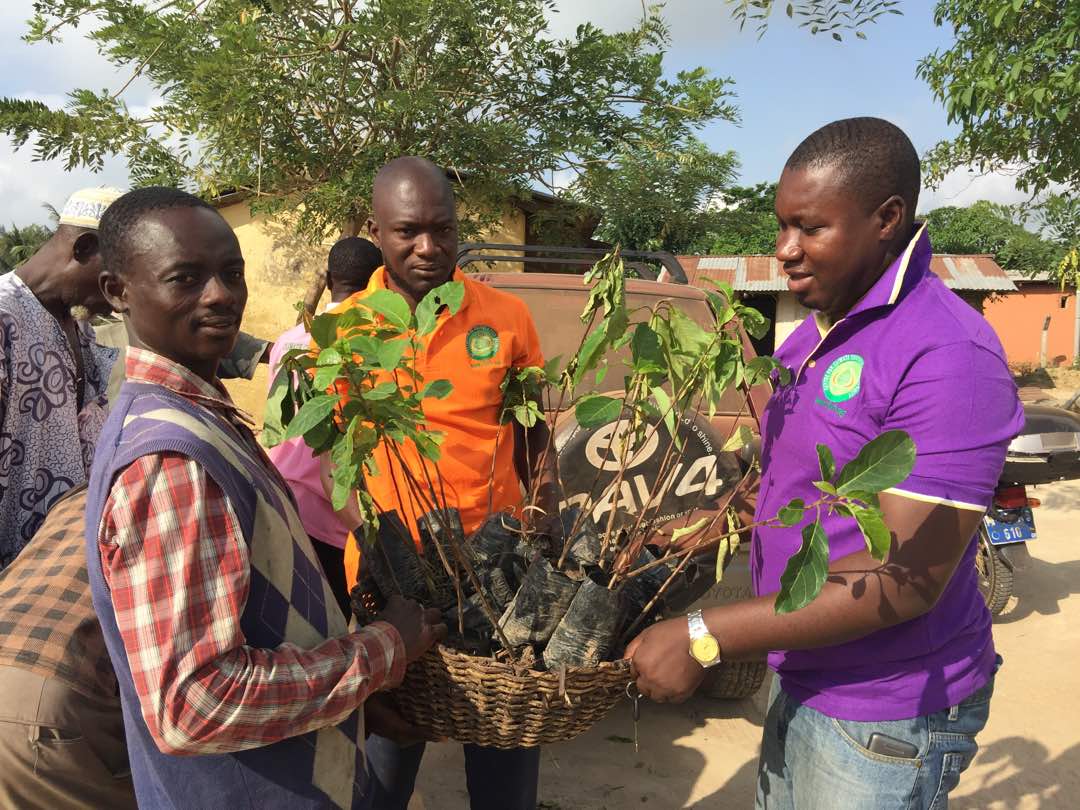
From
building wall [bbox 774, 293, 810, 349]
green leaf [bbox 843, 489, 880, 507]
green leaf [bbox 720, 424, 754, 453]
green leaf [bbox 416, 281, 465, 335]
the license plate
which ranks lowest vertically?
the license plate

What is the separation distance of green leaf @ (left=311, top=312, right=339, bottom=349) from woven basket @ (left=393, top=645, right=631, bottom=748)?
555mm

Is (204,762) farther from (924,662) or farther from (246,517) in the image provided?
(924,662)

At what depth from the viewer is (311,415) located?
1.20 meters

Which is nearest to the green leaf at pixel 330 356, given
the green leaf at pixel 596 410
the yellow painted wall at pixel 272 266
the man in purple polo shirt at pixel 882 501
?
the green leaf at pixel 596 410

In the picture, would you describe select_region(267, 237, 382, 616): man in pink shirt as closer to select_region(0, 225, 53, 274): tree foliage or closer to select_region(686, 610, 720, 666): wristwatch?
select_region(686, 610, 720, 666): wristwatch

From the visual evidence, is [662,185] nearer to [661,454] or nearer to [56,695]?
[661,454]

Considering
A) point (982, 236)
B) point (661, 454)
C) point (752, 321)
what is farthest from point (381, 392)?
point (982, 236)

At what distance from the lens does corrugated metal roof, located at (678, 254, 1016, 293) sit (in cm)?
1647

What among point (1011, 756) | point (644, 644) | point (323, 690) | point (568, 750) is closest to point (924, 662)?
point (644, 644)

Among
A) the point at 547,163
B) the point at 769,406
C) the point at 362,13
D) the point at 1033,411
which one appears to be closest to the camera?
the point at 769,406

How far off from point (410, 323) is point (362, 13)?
6.86 m

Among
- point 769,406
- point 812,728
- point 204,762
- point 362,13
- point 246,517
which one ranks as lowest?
point 812,728

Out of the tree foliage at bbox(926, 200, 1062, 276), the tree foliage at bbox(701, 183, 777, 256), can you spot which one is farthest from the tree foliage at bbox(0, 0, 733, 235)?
the tree foliage at bbox(926, 200, 1062, 276)

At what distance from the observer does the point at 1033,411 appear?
16.9 feet
